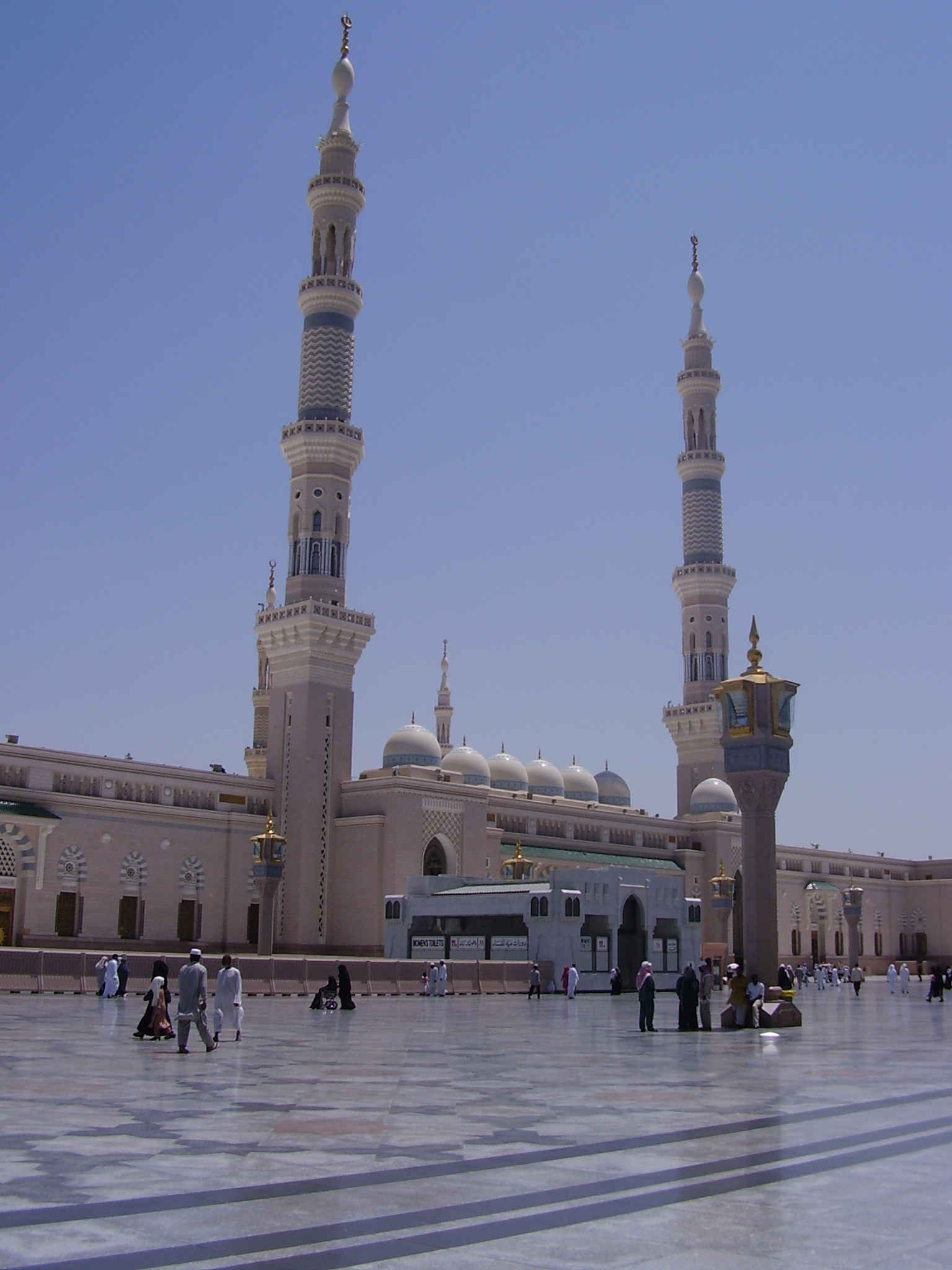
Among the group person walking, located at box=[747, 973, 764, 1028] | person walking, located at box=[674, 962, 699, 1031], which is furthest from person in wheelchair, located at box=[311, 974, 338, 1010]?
person walking, located at box=[747, 973, 764, 1028]

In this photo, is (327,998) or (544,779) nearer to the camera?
(327,998)

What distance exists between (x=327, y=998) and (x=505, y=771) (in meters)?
34.2

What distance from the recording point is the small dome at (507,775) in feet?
188

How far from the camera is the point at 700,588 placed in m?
60.5

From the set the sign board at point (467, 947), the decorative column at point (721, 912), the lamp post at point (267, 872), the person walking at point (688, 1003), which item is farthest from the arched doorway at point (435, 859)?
the person walking at point (688, 1003)

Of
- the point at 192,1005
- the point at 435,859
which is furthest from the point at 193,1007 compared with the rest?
the point at 435,859

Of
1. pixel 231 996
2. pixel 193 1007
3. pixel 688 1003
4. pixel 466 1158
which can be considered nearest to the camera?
pixel 466 1158

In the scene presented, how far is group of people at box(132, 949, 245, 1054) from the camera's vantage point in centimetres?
1420

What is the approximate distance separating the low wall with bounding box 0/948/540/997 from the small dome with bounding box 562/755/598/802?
27.6 meters

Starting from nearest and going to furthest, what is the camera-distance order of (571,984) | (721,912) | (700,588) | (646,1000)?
(646,1000), (571,984), (721,912), (700,588)

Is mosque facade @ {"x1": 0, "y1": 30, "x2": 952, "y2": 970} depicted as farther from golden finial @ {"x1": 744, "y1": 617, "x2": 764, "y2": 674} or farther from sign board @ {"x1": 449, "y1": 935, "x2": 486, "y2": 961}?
golden finial @ {"x1": 744, "y1": 617, "x2": 764, "y2": 674}

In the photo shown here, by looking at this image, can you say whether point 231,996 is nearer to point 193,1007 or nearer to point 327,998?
point 193,1007

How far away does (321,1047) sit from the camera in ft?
49.2

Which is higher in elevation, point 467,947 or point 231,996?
point 231,996
